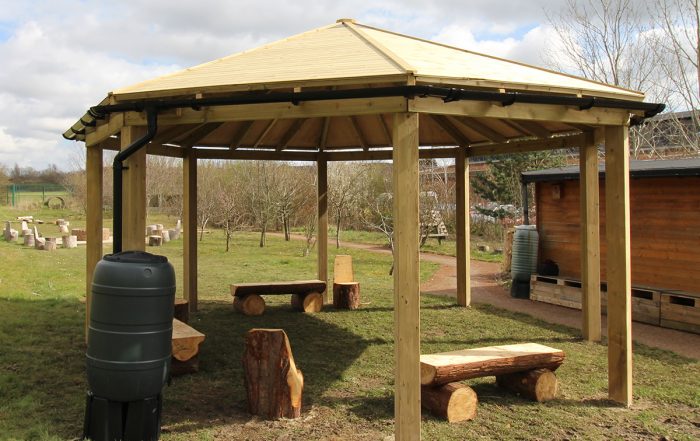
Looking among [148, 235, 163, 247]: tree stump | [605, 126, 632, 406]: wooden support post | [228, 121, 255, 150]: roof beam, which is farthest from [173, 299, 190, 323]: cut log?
[148, 235, 163, 247]: tree stump

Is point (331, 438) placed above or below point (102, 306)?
below

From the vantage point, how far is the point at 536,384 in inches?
210

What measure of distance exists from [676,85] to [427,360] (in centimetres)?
1676

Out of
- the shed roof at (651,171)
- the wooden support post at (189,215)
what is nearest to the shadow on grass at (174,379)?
the wooden support post at (189,215)

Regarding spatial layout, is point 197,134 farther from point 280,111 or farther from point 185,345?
point 280,111

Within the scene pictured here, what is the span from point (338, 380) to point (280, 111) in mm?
2970

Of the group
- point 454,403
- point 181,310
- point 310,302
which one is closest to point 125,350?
point 454,403

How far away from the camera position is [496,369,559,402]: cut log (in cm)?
536

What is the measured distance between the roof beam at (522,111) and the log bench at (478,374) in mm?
2166

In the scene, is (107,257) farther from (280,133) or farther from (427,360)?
(280,133)

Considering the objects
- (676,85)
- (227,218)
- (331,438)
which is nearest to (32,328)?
(331,438)

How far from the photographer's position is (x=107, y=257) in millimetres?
4422

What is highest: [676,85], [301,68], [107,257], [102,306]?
[676,85]

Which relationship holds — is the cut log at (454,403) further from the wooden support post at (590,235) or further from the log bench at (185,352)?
the wooden support post at (590,235)
